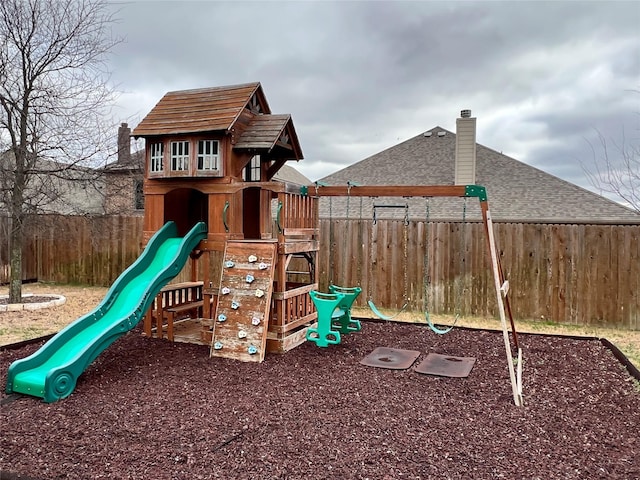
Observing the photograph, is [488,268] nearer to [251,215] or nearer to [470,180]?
[470,180]

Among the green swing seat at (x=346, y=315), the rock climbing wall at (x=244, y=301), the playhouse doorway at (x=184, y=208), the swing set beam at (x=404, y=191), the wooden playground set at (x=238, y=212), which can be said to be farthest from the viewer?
the playhouse doorway at (x=184, y=208)

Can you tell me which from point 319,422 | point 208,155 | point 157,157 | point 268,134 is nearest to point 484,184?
point 268,134

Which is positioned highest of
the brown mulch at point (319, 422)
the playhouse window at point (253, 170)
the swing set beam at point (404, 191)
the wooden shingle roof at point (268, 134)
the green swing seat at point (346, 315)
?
the wooden shingle roof at point (268, 134)

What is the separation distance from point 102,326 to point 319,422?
109 inches

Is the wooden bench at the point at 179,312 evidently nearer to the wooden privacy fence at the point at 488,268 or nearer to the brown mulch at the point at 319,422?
the brown mulch at the point at 319,422

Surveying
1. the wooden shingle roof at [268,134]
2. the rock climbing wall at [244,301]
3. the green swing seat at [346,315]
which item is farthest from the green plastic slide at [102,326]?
the green swing seat at [346,315]

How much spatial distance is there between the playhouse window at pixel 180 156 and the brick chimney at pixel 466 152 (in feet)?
24.3

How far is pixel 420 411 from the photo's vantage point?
3951mm

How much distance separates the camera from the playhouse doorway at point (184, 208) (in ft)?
22.9

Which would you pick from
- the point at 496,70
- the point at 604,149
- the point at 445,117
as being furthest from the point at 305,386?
the point at 445,117

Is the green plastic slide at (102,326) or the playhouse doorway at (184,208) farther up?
the playhouse doorway at (184,208)

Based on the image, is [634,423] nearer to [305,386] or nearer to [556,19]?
[305,386]

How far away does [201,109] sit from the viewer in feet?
20.8

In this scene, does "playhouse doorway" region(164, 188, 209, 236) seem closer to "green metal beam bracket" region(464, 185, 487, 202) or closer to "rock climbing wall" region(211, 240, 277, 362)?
"rock climbing wall" region(211, 240, 277, 362)
